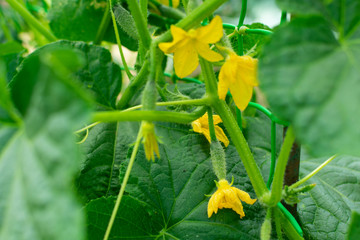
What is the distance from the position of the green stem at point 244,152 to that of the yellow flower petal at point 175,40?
0.16 m

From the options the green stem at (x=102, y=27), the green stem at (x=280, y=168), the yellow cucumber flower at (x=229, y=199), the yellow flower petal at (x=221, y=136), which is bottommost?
the yellow cucumber flower at (x=229, y=199)

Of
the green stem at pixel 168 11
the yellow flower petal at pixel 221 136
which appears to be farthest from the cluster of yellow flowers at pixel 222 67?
the green stem at pixel 168 11

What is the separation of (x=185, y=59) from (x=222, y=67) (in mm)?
86

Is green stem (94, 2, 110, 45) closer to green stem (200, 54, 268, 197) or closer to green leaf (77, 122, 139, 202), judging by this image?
green leaf (77, 122, 139, 202)

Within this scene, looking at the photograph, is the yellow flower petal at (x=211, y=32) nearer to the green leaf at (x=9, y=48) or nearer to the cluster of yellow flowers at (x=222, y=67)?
the cluster of yellow flowers at (x=222, y=67)

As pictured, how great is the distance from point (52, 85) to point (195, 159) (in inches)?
Result: 20.6

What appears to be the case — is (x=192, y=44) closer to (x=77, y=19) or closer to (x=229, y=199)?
(x=229, y=199)

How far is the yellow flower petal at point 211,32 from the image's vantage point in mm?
623

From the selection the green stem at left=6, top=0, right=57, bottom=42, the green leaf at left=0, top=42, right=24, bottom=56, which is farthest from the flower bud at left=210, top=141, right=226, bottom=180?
the green leaf at left=0, top=42, right=24, bottom=56

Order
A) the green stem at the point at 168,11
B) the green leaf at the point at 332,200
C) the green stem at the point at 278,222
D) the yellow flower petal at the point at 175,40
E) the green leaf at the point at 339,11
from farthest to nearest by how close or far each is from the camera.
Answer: the green stem at the point at 168,11 < the green leaf at the point at 332,200 < the green stem at the point at 278,222 < the yellow flower petal at the point at 175,40 < the green leaf at the point at 339,11

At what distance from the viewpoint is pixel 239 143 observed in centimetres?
74

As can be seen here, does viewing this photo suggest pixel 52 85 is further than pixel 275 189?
No

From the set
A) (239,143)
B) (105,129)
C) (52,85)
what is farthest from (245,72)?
(105,129)

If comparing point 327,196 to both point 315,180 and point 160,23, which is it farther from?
point 160,23
